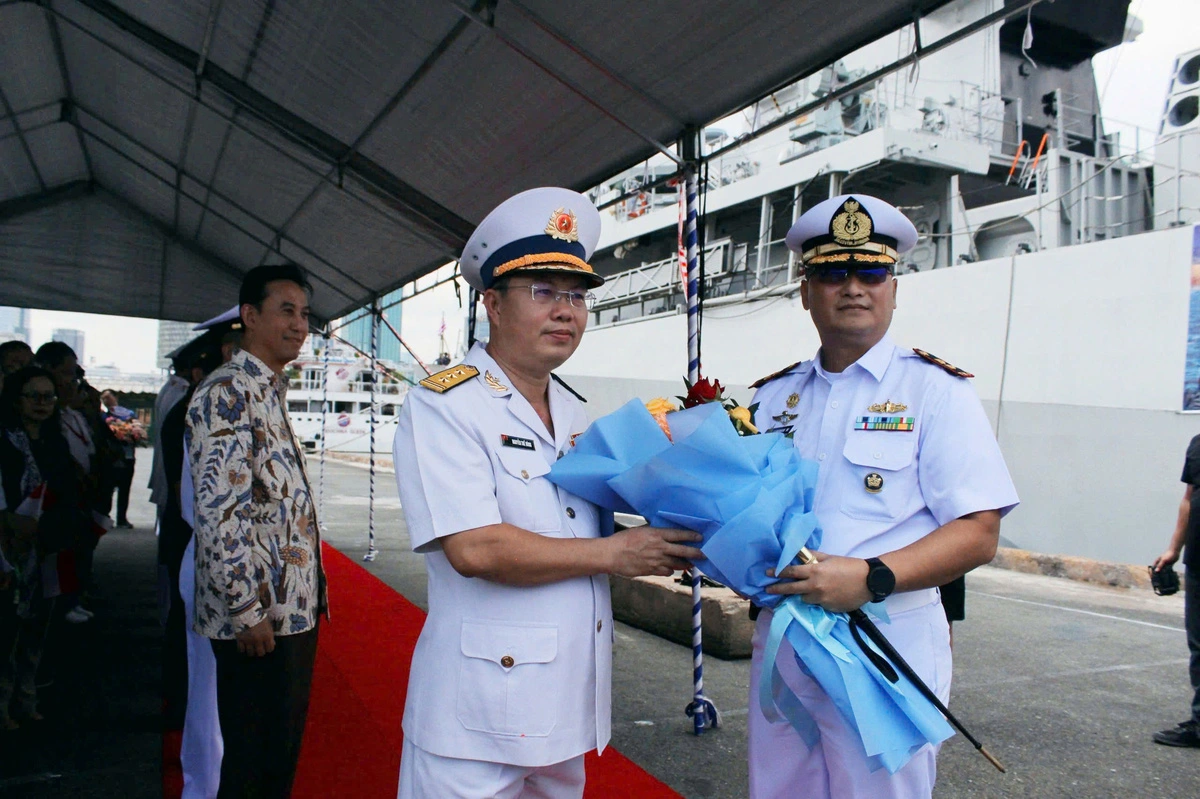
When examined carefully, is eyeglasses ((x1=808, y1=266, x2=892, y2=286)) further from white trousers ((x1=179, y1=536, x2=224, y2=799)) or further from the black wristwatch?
white trousers ((x1=179, y1=536, x2=224, y2=799))

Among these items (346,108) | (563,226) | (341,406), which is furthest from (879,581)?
(341,406)

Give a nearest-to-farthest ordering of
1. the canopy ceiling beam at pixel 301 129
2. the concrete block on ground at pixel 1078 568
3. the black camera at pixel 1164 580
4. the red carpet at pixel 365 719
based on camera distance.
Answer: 1. the red carpet at pixel 365 719
2. the black camera at pixel 1164 580
3. the canopy ceiling beam at pixel 301 129
4. the concrete block on ground at pixel 1078 568

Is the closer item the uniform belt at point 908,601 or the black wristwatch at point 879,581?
the black wristwatch at point 879,581

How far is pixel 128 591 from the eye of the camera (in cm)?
680

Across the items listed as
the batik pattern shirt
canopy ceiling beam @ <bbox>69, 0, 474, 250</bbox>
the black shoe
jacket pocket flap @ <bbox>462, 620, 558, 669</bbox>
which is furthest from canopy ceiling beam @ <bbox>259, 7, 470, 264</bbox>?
the black shoe

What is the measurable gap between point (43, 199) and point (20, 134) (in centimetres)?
159

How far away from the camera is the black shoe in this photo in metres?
3.94

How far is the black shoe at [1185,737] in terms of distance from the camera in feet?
12.9

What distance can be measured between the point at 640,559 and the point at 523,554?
0.21 meters

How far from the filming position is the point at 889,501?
1741 millimetres

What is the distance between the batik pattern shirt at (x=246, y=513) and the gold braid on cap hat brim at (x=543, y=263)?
1.08 m

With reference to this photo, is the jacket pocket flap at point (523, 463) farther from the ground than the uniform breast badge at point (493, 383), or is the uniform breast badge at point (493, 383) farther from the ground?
the uniform breast badge at point (493, 383)

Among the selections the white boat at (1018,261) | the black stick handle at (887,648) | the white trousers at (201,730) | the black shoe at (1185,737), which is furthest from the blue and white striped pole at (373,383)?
the black stick handle at (887,648)

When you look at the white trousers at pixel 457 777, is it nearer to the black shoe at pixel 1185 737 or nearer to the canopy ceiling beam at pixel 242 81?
the black shoe at pixel 1185 737
